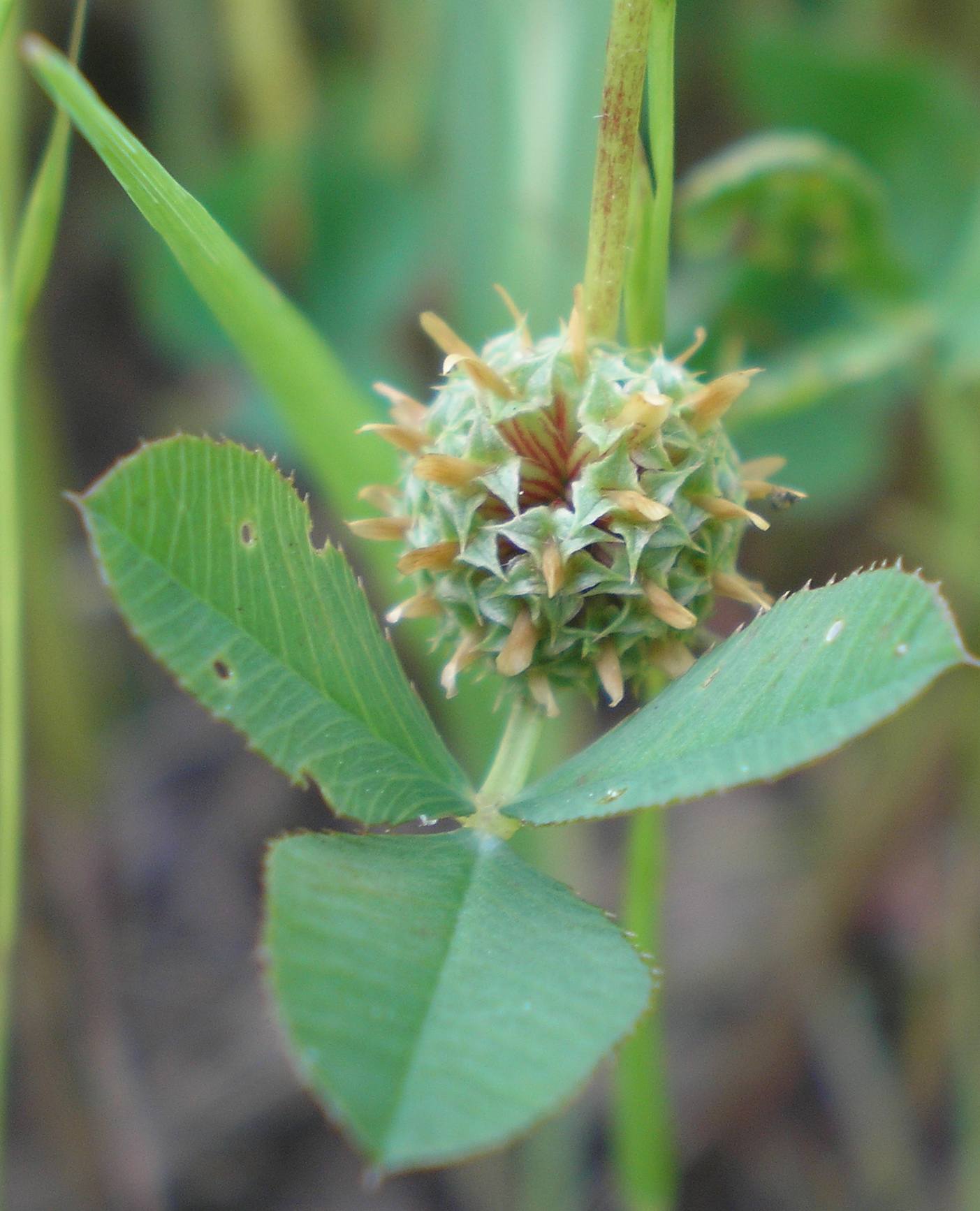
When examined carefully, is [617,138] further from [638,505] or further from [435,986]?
[435,986]

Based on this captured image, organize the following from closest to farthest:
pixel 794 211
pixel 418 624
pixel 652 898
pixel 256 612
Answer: pixel 256 612, pixel 652 898, pixel 418 624, pixel 794 211

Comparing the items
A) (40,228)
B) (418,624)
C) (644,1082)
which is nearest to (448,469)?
(40,228)

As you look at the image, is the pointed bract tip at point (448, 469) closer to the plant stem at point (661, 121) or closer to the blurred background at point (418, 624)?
the plant stem at point (661, 121)

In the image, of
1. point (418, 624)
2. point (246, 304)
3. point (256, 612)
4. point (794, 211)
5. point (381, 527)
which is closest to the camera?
point (256, 612)

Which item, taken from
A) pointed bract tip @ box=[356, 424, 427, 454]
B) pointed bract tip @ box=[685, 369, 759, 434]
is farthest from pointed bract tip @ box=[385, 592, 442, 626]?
pointed bract tip @ box=[685, 369, 759, 434]

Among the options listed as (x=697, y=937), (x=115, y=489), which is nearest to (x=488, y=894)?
(x=115, y=489)

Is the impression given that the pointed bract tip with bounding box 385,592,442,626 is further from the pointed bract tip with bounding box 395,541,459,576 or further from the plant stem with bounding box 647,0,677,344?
the plant stem with bounding box 647,0,677,344

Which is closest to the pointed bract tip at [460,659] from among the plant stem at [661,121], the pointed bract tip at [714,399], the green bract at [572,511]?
the green bract at [572,511]
